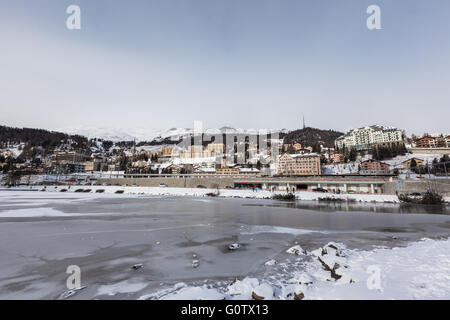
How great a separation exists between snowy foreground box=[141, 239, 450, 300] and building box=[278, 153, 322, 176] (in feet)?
279

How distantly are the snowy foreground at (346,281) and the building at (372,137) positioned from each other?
5621 inches

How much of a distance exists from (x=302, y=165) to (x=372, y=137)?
252 ft

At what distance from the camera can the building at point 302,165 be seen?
90062 millimetres

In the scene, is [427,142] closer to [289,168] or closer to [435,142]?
[435,142]

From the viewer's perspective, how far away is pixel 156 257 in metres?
7.50

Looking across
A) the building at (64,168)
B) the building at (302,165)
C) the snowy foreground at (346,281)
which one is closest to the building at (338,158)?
the building at (302,165)

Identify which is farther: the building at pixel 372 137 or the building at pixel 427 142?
the building at pixel 372 137

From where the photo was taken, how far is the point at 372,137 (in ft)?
448

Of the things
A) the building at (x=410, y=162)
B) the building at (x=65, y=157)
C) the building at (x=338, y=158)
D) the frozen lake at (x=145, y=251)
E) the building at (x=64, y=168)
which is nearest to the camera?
the frozen lake at (x=145, y=251)

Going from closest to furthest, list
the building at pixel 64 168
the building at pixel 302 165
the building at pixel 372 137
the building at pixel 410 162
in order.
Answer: the building at pixel 410 162 < the building at pixel 302 165 < the building at pixel 372 137 < the building at pixel 64 168

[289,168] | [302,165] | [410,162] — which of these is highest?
[410,162]

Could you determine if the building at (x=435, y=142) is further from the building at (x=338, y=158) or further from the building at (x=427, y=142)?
the building at (x=338, y=158)

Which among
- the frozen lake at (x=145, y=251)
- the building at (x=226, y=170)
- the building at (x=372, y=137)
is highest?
the building at (x=372, y=137)

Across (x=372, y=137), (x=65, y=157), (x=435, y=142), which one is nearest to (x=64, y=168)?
(x=65, y=157)
